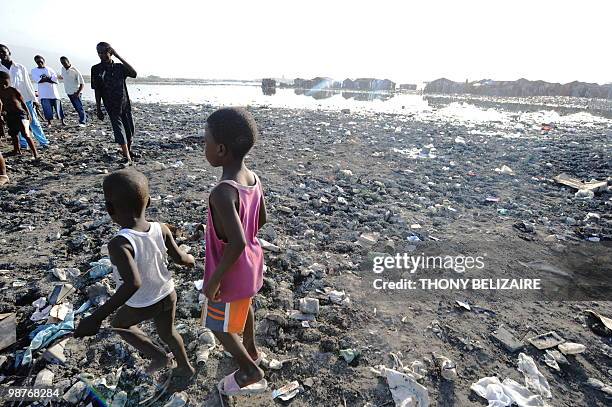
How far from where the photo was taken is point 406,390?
1979mm

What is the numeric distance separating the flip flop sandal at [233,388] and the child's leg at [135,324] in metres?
0.40

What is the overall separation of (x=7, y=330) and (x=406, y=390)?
8.61ft

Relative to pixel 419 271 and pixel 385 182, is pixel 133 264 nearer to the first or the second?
pixel 419 271

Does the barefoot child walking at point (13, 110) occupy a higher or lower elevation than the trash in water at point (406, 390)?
higher

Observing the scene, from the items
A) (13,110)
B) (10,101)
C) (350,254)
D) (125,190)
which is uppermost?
(10,101)

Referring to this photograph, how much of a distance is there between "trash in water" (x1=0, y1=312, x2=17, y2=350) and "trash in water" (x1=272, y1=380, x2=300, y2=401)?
1.78 meters

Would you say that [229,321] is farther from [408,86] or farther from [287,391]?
[408,86]

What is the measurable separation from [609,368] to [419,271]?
1.55 m

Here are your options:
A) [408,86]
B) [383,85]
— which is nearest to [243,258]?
Result: [383,85]

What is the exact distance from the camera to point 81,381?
193 cm

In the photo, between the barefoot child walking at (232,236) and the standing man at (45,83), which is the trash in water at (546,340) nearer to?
the barefoot child walking at (232,236)

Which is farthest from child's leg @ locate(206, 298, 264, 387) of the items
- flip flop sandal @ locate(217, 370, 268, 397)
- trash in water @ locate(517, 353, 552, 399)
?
trash in water @ locate(517, 353, 552, 399)

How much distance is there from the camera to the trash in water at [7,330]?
2.12 meters

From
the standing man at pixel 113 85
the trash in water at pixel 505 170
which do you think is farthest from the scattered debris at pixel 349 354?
the trash in water at pixel 505 170
